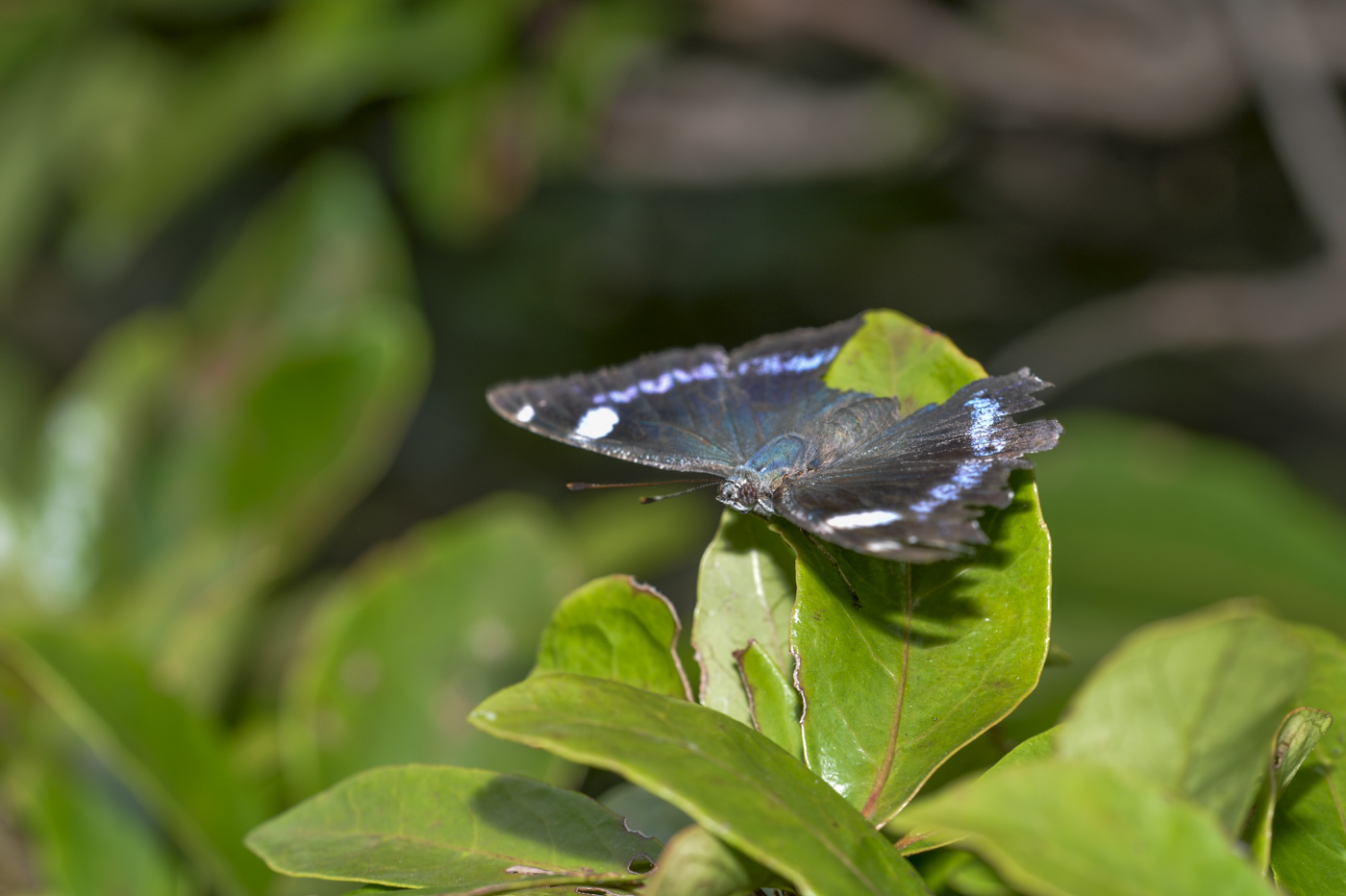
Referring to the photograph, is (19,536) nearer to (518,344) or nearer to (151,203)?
(151,203)

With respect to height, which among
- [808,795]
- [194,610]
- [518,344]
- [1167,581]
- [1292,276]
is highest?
[808,795]

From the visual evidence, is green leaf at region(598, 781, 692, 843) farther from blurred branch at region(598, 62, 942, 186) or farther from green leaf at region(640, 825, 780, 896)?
blurred branch at region(598, 62, 942, 186)

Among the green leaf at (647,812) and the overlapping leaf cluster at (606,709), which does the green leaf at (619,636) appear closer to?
the overlapping leaf cluster at (606,709)

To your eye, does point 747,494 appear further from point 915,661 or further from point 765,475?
point 915,661

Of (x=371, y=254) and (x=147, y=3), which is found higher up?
(x=147, y=3)

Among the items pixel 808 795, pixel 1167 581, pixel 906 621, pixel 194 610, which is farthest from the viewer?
pixel 1167 581

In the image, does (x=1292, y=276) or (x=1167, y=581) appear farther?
(x=1292, y=276)

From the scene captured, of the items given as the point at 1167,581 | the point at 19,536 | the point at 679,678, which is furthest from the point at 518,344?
the point at 679,678

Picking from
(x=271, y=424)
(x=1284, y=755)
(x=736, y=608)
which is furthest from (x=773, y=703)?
(x=271, y=424)
